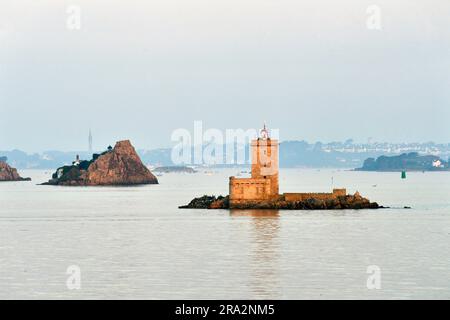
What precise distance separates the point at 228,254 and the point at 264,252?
2433 millimetres

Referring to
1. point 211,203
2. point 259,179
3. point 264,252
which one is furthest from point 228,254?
point 211,203

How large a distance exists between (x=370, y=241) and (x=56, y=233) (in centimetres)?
2471

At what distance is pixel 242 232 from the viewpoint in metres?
76.0

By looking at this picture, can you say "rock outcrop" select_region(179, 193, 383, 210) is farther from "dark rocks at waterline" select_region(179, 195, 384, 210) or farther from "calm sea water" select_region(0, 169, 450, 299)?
"calm sea water" select_region(0, 169, 450, 299)

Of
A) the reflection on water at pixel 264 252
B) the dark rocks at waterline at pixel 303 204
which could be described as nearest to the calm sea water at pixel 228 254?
the reflection on water at pixel 264 252

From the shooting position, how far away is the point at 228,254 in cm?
6106

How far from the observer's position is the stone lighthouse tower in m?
97.8

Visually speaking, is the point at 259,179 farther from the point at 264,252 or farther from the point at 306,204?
the point at 264,252

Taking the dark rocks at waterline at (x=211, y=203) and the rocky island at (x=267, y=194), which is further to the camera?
the dark rocks at waterline at (x=211, y=203)

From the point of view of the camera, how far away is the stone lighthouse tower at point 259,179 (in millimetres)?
97750

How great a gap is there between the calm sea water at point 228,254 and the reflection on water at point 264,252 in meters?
0.06

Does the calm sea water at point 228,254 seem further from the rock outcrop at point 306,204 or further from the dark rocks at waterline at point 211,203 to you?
the dark rocks at waterline at point 211,203

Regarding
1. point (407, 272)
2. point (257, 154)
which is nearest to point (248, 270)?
point (407, 272)
